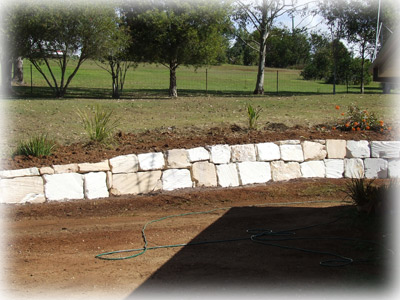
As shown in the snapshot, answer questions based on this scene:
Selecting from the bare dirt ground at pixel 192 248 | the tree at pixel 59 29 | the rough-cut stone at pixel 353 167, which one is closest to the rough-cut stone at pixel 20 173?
the bare dirt ground at pixel 192 248

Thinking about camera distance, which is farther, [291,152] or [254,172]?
[291,152]

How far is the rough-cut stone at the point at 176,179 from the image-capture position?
8.19m

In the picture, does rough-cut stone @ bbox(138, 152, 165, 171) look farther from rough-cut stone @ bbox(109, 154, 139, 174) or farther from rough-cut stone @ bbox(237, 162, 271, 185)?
rough-cut stone @ bbox(237, 162, 271, 185)

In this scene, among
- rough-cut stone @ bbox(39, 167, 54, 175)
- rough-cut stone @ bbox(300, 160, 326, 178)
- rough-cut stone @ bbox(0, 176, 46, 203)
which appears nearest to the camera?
rough-cut stone @ bbox(0, 176, 46, 203)

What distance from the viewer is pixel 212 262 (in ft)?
17.4

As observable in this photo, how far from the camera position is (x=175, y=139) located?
932 cm

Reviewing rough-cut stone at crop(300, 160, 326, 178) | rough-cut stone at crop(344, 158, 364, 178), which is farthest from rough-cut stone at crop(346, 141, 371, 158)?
rough-cut stone at crop(300, 160, 326, 178)

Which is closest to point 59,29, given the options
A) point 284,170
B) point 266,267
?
point 284,170

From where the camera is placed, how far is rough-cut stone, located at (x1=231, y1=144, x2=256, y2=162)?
871 cm

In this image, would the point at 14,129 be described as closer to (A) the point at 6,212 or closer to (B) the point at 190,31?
(A) the point at 6,212

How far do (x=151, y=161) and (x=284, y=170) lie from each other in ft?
8.92

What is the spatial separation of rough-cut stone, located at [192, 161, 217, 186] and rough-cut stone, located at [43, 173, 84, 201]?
2.07m

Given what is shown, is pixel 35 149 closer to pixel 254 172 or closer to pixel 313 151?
pixel 254 172

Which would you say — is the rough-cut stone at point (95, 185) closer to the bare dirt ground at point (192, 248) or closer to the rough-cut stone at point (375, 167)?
the bare dirt ground at point (192, 248)
